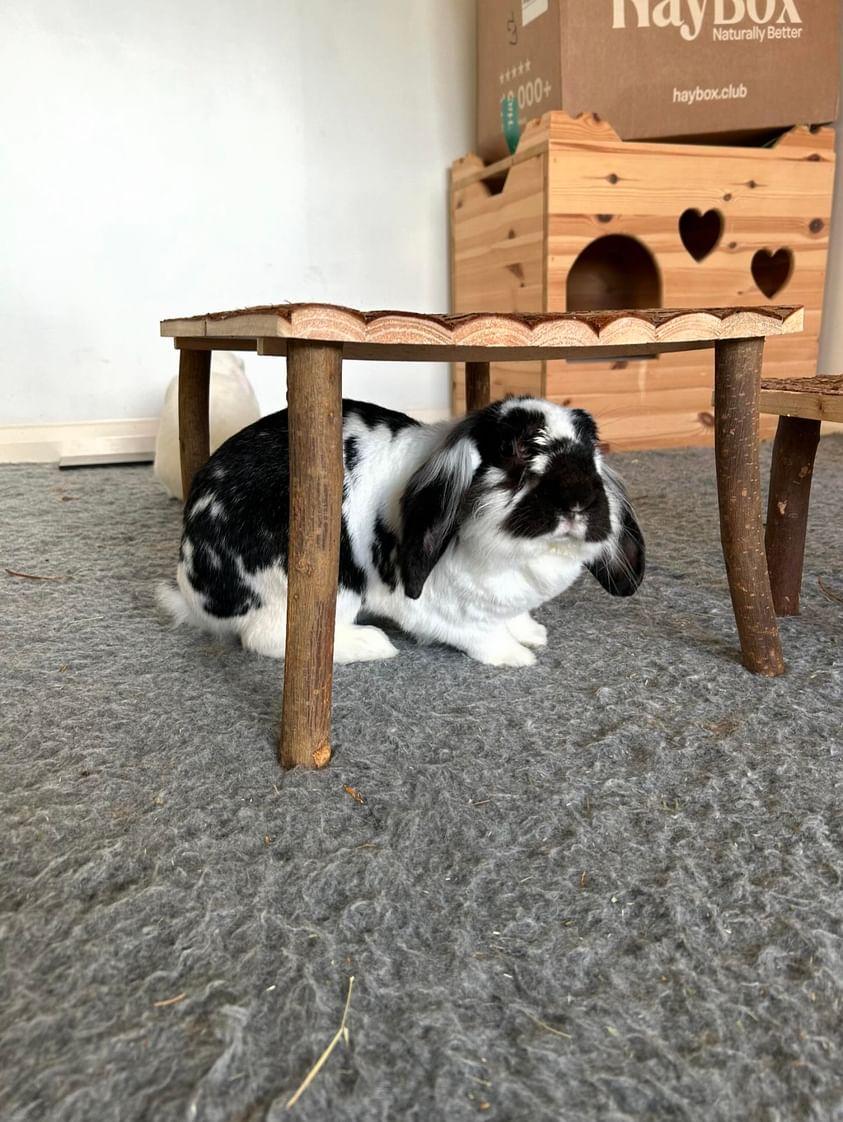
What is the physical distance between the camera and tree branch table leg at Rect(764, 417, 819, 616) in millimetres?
1125

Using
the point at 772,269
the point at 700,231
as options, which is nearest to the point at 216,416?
the point at 700,231

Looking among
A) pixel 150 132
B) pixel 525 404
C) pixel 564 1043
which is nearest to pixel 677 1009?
pixel 564 1043

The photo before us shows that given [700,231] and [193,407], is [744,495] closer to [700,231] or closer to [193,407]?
[193,407]

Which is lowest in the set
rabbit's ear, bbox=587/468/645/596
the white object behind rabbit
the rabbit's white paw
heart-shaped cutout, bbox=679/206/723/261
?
the rabbit's white paw

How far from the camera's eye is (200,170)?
8.00 ft

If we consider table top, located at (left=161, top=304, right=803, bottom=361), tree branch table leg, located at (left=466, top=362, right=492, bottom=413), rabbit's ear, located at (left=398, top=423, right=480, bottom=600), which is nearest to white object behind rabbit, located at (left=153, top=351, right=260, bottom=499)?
tree branch table leg, located at (left=466, top=362, right=492, bottom=413)

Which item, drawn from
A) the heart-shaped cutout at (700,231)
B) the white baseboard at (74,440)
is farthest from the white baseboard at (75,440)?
the heart-shaped cutout at (700,231)

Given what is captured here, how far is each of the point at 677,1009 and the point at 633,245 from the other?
2.39 meters

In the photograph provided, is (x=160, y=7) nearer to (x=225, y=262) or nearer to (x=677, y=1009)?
(x=225, y=262)

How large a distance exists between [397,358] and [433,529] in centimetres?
25

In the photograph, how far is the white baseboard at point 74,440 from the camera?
8.11ft

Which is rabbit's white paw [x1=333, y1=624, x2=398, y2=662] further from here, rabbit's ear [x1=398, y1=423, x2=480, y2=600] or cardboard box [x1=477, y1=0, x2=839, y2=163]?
cardboard box [x1=477, y1=0, x2=839, y2=163]

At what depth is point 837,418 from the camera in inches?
36.9

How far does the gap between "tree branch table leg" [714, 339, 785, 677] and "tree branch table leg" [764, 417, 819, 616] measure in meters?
0.18
